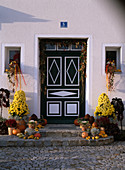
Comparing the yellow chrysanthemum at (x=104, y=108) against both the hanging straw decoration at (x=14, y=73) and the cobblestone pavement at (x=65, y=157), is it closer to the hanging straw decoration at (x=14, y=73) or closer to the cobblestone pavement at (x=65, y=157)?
the cobblestone pavement at (x=65, y=157)

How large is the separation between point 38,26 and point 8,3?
1.23 metres

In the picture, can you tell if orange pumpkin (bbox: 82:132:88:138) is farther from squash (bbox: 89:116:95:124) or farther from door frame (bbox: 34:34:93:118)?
door frame (bbox: 34:34:93:118)

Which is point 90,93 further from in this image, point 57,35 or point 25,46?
point 25,46

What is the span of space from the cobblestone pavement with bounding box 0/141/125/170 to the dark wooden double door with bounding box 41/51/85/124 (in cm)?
221

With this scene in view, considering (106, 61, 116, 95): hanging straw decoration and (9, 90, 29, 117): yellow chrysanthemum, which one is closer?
(9, 90, 29, 117): yellow chrysanthemum

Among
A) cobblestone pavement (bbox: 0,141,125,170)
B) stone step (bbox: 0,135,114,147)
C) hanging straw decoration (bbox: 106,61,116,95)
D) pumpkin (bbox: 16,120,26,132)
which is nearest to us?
cobblestone pavement (bbox: 0,141,125,170)

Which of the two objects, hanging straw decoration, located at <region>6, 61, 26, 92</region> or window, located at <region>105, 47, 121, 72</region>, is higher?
window, located at <region>105, 47, 121, 72</region>

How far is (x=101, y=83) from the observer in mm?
6664

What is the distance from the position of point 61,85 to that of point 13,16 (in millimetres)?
2784

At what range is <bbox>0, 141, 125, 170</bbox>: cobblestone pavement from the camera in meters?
3.45

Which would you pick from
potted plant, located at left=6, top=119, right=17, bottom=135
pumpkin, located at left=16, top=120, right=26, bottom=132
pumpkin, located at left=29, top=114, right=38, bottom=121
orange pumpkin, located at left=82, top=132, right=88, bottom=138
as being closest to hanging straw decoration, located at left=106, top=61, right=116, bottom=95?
orange pumpkin, located at left=82, top=132, right=88, bottom=138

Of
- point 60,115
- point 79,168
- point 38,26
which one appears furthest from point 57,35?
point 79,168

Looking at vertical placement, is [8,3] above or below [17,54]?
above

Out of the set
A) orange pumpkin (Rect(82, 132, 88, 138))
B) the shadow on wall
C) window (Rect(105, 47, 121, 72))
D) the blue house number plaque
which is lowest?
orange pumpkin (Rect(82, 132, 88, 138))
